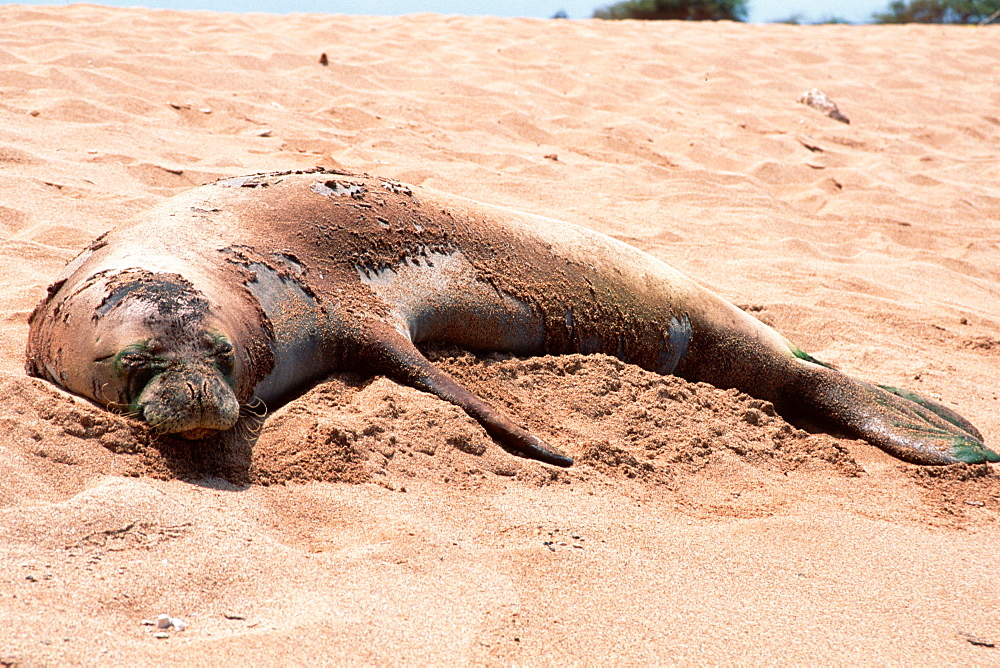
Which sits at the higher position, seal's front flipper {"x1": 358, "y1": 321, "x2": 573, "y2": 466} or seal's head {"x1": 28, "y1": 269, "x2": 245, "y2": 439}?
seal's head {"x1": 28, "y1": 269, "x2": 245, "y2": 439}

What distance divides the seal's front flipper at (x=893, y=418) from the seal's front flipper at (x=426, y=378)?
148cm

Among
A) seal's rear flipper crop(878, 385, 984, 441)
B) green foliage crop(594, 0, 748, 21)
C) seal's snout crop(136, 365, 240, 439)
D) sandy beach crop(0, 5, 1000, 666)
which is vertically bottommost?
seal's rear flipper crop(878, 385, 984, 441)

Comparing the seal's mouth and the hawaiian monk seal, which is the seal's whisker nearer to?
the hawaiian monk seal

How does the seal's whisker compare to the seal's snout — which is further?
the seal's whisker

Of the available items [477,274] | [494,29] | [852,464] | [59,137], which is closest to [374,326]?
[477,274]

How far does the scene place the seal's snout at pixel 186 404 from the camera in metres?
2.40

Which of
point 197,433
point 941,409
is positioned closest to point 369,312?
point 197,433

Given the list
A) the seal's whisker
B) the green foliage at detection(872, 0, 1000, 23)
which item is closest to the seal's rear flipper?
the seal's whisker

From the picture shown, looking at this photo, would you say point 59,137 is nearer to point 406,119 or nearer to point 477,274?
point 406,119

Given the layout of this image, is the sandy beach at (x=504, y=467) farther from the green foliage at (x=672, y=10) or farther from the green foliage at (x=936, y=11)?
the green foliage at (x=936, y=11)

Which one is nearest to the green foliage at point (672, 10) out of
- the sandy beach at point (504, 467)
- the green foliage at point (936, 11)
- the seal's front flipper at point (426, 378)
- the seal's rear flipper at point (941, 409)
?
the green foliage at point (936, 11)

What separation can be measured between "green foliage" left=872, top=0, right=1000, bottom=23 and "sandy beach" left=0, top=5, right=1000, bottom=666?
63.6 feet

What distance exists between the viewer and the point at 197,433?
247cm

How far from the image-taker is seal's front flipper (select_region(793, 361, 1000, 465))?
357 centimetres
